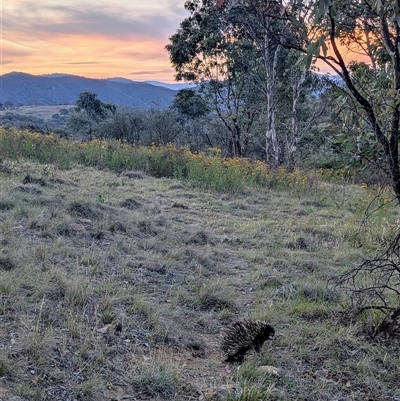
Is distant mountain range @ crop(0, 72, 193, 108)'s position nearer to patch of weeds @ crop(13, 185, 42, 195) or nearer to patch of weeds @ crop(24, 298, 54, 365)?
patch of weeds @ crop(13, 185, 42, 195)

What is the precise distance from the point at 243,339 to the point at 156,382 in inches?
27.1

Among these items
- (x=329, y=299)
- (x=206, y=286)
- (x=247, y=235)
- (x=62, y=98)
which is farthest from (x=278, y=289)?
(x=62, y=98)

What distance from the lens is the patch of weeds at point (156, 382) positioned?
2.24 metres

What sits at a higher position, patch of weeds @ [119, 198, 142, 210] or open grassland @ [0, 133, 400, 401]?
patch of weeds @ [119, 198, 142, 210]

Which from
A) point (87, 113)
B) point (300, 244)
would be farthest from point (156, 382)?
point (87, 113)

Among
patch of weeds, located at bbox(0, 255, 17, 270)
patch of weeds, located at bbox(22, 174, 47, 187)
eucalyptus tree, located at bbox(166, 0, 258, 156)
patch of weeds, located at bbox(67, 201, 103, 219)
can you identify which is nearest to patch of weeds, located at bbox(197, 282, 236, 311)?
patch of weeds, located at bbox(0, 255, 17, 270)

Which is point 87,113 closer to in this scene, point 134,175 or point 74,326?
point 134,175

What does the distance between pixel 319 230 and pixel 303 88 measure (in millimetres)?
10767

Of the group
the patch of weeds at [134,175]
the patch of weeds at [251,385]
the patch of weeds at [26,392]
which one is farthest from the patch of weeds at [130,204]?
the patch of weeds at [26,392]

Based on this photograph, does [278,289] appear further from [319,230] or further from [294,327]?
[319,230]

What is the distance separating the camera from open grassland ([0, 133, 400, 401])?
231cm

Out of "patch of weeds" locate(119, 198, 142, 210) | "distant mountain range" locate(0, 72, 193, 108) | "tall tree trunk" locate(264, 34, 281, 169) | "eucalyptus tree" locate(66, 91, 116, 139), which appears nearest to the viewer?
"patch of weeds" locate(119, 198, 142, 210)

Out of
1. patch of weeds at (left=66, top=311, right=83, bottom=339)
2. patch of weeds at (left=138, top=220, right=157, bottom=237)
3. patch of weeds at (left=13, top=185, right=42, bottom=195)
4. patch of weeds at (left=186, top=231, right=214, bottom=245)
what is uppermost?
patch of weeds at (left=13, top=185, right=42, bottom=195)

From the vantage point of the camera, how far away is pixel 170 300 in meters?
3.46
